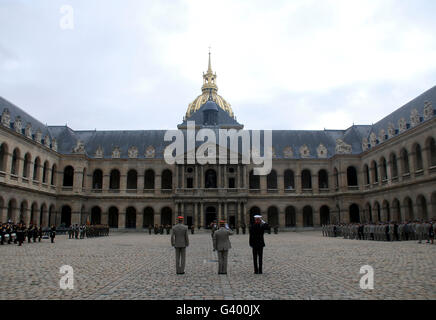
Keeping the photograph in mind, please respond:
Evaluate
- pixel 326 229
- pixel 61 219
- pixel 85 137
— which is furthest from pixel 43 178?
pixel 326 229

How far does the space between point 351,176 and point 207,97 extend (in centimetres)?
4677

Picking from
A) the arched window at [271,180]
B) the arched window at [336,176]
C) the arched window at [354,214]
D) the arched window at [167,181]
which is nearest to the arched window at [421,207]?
the arched window at [354,214]

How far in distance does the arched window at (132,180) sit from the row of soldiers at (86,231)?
1558 cm

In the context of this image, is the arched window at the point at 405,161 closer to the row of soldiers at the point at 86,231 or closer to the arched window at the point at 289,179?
the arched window at the point at 289,179

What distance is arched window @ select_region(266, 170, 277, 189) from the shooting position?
2231 inches

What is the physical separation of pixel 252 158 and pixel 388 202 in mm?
20459

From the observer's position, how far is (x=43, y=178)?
47906 mm

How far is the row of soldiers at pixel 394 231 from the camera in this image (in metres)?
25.8

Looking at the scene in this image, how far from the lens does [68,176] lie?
54375mm
